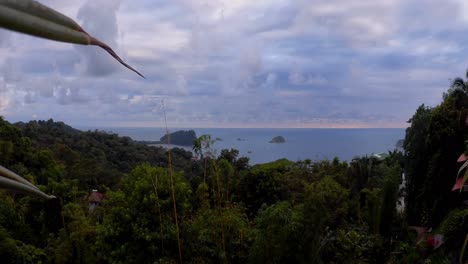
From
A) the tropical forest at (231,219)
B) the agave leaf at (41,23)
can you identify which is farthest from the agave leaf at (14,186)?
the tropical forest at (231,219)

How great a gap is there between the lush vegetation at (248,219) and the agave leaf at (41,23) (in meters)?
2.70

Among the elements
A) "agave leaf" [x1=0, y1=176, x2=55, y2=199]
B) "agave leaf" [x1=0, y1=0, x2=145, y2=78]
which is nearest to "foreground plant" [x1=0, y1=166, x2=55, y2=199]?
"agave leaf" [x1=0, y1=176, x2=55, y2=199]

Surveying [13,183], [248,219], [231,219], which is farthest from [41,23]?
[248,219]

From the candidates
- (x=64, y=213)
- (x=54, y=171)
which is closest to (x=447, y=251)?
(x=64, y=213)

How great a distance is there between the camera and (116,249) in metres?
4.23

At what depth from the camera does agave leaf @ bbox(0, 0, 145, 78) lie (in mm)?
360

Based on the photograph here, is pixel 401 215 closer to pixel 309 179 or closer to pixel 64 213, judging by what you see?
pixel 309 179

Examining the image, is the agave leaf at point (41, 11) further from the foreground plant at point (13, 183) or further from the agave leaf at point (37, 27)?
the foreground plant at point (13, 183)

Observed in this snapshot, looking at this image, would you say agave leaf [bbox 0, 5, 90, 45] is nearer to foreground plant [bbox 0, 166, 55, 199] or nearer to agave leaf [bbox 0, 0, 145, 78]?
agave leaf [bbox 0, 0, 145, 78]

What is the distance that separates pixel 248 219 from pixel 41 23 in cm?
500

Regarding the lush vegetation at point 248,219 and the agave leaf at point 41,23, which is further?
the lush vegetation at point 248,219

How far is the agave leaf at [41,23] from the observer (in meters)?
0.36

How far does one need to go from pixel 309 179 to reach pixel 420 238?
245cm

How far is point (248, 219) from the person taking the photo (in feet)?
17.2
